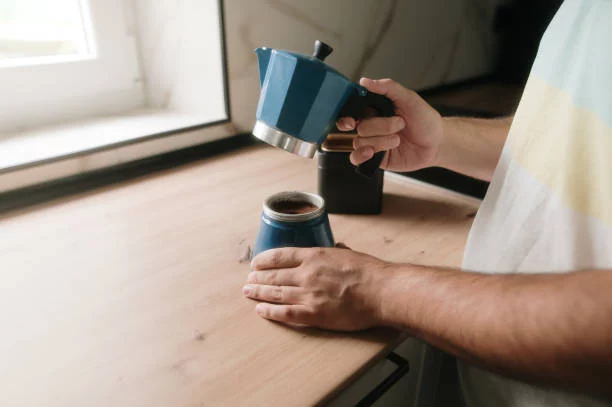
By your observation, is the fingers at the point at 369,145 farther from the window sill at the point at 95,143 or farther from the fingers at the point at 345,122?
the window sill at the point at 95,143

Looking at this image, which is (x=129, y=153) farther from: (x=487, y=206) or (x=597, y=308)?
(x=597, y=308)

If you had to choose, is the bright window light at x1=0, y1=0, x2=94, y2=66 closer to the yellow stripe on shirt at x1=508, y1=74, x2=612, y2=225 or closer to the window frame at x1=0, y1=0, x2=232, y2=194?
the window frame at x1=0, y1=0, x2=232, y2=194

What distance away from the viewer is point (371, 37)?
55.8 inches

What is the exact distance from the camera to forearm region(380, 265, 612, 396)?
38 centimetres

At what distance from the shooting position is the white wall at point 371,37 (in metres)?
1.12

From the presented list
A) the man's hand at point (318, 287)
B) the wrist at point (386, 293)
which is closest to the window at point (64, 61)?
the man's hand at point (318, 287)

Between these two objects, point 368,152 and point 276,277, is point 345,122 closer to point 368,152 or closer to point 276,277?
point 368,152

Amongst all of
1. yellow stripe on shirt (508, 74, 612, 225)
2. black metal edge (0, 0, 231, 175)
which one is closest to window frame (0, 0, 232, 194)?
black metal edge (0, 0, 231, 175)

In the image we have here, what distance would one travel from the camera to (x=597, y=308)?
378mm

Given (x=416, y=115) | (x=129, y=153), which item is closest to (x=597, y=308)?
(x=416, y=115)

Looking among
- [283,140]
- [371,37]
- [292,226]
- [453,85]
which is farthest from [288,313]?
[453,85]

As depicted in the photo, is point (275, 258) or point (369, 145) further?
point (369, 145)

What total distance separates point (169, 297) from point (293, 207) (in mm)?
209

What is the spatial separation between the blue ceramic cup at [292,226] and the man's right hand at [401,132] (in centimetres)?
14
